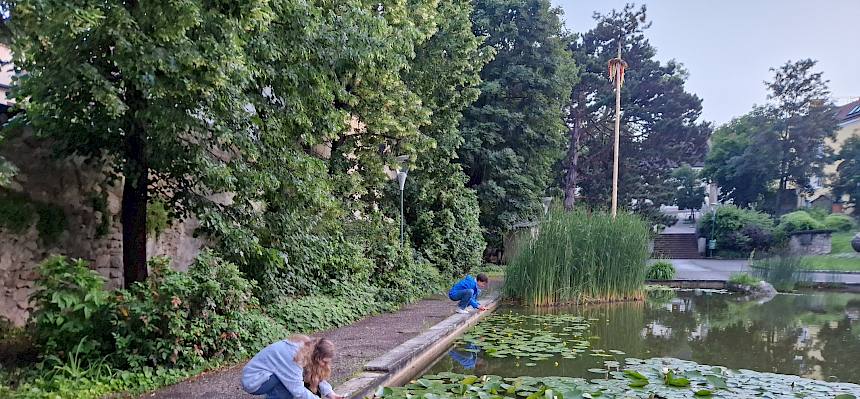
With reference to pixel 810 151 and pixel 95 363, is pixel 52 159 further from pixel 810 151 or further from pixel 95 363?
pixel 810 151

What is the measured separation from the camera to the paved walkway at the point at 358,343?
14.3 ft

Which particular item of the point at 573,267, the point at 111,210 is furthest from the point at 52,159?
the point at 573,267

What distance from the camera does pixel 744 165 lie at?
3014 centimetres

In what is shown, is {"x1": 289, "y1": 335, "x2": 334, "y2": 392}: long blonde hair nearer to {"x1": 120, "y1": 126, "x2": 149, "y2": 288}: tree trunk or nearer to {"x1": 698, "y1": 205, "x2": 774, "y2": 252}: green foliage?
{"x1": 120, "y1": 126, "x2": 149, "y2": 288}: tree trunk

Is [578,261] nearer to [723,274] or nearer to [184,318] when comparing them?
[184,318]

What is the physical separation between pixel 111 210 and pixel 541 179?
1531 centimetres

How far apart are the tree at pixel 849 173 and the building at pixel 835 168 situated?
1.74 feet

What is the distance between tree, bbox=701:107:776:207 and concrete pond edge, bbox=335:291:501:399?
1061 inches

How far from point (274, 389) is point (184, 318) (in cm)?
189

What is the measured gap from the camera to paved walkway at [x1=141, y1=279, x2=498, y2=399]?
4.36 metres

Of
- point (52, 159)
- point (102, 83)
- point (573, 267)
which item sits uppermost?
point (102, 83)

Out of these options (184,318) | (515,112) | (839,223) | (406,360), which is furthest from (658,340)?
(839,223)

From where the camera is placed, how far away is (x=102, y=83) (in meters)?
4.55

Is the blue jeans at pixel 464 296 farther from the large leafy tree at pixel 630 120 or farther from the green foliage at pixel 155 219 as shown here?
the large leafy tree at pixel 630 120
